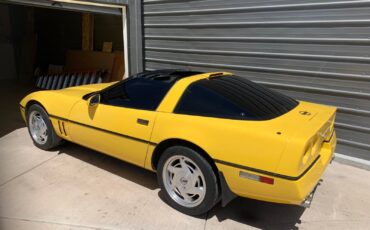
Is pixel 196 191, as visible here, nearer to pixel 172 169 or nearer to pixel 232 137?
pixel 172 169

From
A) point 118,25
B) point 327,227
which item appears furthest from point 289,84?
point 118,25

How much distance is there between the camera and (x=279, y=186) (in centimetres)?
262

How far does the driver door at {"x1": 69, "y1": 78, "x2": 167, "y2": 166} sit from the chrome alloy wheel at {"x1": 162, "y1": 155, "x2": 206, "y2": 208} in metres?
0.36

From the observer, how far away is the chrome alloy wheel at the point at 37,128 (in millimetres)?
4684

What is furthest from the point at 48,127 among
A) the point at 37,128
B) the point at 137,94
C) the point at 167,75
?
the point at 167,75

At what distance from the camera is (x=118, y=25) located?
31.3ft

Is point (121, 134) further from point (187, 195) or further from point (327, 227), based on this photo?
point (327, 227)

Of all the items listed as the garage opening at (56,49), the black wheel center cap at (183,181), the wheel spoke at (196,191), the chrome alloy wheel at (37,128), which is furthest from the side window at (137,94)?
the garage opening at (56,49)

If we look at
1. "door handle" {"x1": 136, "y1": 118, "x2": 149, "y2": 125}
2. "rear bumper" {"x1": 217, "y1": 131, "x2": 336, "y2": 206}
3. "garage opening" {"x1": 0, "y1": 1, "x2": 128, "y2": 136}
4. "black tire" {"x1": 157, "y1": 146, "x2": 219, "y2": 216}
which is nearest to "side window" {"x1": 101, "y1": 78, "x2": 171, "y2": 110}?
"door handle" {"x1": 136, "y1": 118, "x2": 149, "y2": 125}

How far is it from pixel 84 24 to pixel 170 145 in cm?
803

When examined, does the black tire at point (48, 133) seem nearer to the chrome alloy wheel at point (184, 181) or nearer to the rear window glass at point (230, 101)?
the chrome alloy wheel at point (184, 181)

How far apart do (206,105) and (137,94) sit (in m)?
0.92

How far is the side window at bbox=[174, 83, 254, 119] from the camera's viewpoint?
300 cm

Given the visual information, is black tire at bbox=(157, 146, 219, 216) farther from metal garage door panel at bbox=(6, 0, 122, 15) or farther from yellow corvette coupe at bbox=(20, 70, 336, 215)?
metal garage door panel at bbox=(6, 0, 122, 15)
